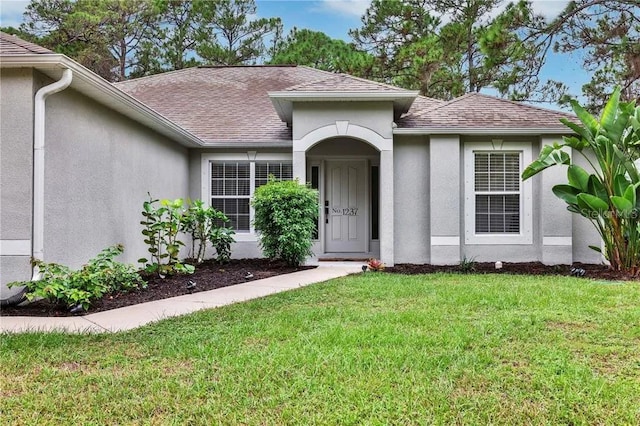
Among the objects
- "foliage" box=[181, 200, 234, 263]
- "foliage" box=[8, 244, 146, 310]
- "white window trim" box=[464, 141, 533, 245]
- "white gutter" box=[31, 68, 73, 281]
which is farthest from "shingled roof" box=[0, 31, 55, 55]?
"white window trim" box=[464, 141, 533, 245]

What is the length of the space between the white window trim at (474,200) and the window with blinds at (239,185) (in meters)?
4.28

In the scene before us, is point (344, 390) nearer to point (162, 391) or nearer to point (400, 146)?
point (162, 391)

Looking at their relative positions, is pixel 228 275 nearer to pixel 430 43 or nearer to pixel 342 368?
pixel 342 368

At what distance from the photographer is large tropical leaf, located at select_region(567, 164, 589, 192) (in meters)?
8.55

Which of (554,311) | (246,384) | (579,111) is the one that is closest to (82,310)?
(246,384)

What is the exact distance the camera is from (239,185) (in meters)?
11.3

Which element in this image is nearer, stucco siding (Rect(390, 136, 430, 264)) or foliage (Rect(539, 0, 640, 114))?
stucco siding (Rect(390, 136, 430, 264))

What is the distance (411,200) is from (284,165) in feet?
A: 10.8

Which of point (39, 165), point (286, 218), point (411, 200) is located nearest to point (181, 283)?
point (286, 218)

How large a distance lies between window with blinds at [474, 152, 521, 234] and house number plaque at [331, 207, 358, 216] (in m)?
3.19

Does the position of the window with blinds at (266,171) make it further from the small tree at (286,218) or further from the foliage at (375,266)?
the foliage at (375,266)

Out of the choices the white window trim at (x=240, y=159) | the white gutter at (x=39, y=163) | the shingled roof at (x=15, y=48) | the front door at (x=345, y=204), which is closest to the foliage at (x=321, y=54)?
the front door at (x=345, y=204)

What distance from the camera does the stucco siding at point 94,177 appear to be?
20.4ft

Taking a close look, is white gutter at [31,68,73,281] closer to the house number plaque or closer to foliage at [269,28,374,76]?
the house number plaque
